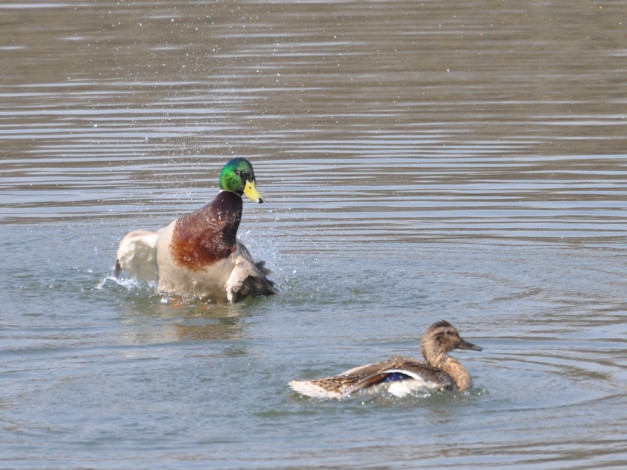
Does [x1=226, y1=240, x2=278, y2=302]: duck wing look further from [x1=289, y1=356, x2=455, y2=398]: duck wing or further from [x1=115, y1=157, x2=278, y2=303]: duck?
[x1=289, y1=356, x2=455, y2=398]: duck wing

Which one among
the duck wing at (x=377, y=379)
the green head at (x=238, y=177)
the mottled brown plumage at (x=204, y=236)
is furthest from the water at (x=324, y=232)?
the green head at (x=238, y=177)

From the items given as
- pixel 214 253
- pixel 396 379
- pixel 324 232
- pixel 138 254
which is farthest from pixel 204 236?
pixel 396 379

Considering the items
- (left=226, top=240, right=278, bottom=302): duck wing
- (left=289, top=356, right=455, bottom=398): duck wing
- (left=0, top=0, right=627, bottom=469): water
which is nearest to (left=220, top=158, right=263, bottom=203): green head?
(left=226, top=240, right=278, bottom=302): duck wing

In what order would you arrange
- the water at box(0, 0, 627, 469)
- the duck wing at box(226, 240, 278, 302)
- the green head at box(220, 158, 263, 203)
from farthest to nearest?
the green head at box(220, 158, 263, 203), the duck wing at box(226, 240, 278, 302), the water at box(0, 0, 627, 469)

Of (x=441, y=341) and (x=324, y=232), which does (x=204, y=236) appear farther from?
(x=441, y=341)

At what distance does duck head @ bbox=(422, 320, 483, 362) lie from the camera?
8953 millimetres

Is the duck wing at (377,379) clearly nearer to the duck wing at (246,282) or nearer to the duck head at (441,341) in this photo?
the duck head at (441,341)

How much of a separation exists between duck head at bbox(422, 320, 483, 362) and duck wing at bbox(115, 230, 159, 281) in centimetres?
362

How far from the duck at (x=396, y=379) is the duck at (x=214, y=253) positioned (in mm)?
2975

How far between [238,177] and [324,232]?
1.98m

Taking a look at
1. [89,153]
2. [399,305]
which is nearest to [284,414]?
[399,305]

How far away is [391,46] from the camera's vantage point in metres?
24.3

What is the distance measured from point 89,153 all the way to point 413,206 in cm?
480

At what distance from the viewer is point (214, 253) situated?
460 inches
